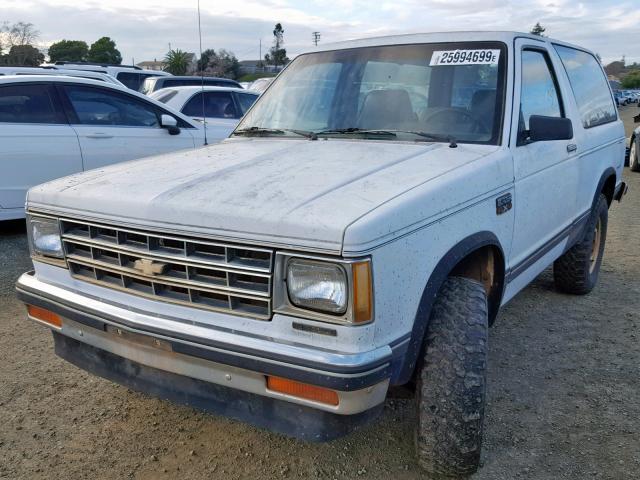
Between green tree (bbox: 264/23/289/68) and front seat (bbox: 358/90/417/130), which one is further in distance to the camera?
green tree (bbox: 264/23/289/68)

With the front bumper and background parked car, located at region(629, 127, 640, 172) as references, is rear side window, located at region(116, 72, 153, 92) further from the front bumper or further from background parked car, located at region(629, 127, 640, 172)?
the front bumper

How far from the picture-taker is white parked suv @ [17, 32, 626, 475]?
7.07 feet

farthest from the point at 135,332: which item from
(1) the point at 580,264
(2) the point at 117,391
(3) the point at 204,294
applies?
(1) the point at 580,264

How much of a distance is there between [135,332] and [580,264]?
3.56m

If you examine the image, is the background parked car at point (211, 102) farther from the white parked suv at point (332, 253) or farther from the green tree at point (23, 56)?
the green tree at point (23, 56)

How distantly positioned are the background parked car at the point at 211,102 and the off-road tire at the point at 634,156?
803 centimetres

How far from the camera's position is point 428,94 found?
3424 millimetres

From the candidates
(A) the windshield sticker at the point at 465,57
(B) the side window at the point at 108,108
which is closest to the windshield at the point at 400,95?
(A) the windshield sticker at the point at 465,57

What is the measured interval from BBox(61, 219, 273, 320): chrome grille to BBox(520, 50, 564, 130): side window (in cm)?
186

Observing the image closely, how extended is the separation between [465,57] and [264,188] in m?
1.60

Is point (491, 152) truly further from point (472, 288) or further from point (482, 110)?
point (472, 288)

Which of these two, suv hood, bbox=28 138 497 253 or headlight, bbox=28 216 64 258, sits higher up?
suv hood, bbox=28 138 497 253

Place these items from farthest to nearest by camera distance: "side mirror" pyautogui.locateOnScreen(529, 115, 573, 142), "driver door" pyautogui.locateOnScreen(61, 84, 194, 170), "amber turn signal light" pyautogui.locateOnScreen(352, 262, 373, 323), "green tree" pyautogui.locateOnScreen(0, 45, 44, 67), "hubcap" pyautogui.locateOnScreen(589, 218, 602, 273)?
"green tree" pyautogui.locateOnScreen(0, 45, 44, 67) → "driver door" pyautogui.locateOnScreen(61, 84, 194, 170) → "hubcap" pyautogui.locateOnScreen(589, 218, 602, 273) → "side mirror" pyautogui.locateOnScreen(529, 115, 573, 142) → "amber turn signal light" pyautogui.locateOnScreen(352, 262, 373, 323)

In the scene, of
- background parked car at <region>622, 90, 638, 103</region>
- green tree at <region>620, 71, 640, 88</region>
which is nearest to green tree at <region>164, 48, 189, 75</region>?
background parked car at <region>622, 90, 638, 103</region>
